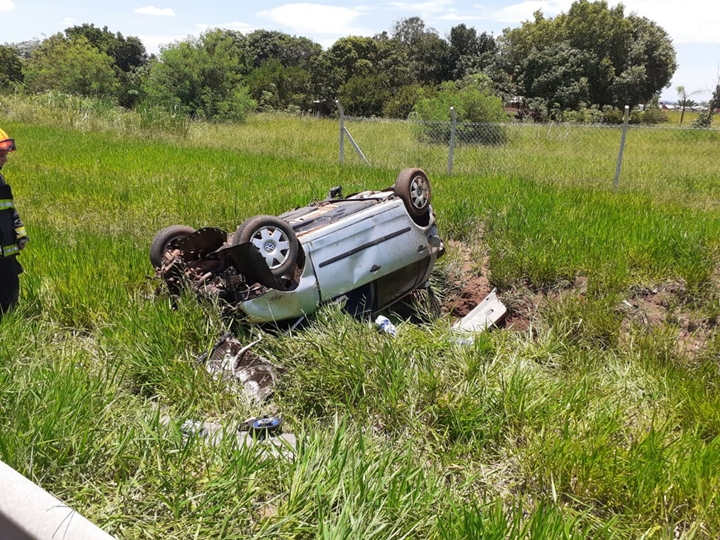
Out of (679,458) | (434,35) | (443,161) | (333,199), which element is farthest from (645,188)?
(434,35)

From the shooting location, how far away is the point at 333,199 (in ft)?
16.7

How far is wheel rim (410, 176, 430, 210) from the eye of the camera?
184 inches

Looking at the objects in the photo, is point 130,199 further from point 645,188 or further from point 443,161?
point 645,188

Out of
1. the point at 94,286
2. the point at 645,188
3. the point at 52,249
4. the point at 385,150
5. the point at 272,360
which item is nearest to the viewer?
the point at 272,360

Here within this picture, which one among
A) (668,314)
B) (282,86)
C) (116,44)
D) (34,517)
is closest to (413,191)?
(668,314)

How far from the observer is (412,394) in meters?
2.96

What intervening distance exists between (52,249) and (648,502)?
497cm

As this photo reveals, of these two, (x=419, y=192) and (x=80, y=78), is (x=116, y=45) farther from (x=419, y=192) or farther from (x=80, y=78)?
(x=419, y=192)

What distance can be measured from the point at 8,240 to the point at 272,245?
5.63 ft

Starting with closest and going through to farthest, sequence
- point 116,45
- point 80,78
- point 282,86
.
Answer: point 80,78, point 282,86, point 116,45

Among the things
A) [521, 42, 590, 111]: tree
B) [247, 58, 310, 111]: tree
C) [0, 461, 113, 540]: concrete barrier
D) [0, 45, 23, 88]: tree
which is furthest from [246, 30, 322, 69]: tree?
[0, 461, 113, 540]: concrete barrier

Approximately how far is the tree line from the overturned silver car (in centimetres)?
1373

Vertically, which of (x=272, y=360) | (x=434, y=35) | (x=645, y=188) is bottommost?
(x=272, y=360)

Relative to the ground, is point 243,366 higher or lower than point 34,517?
lower
